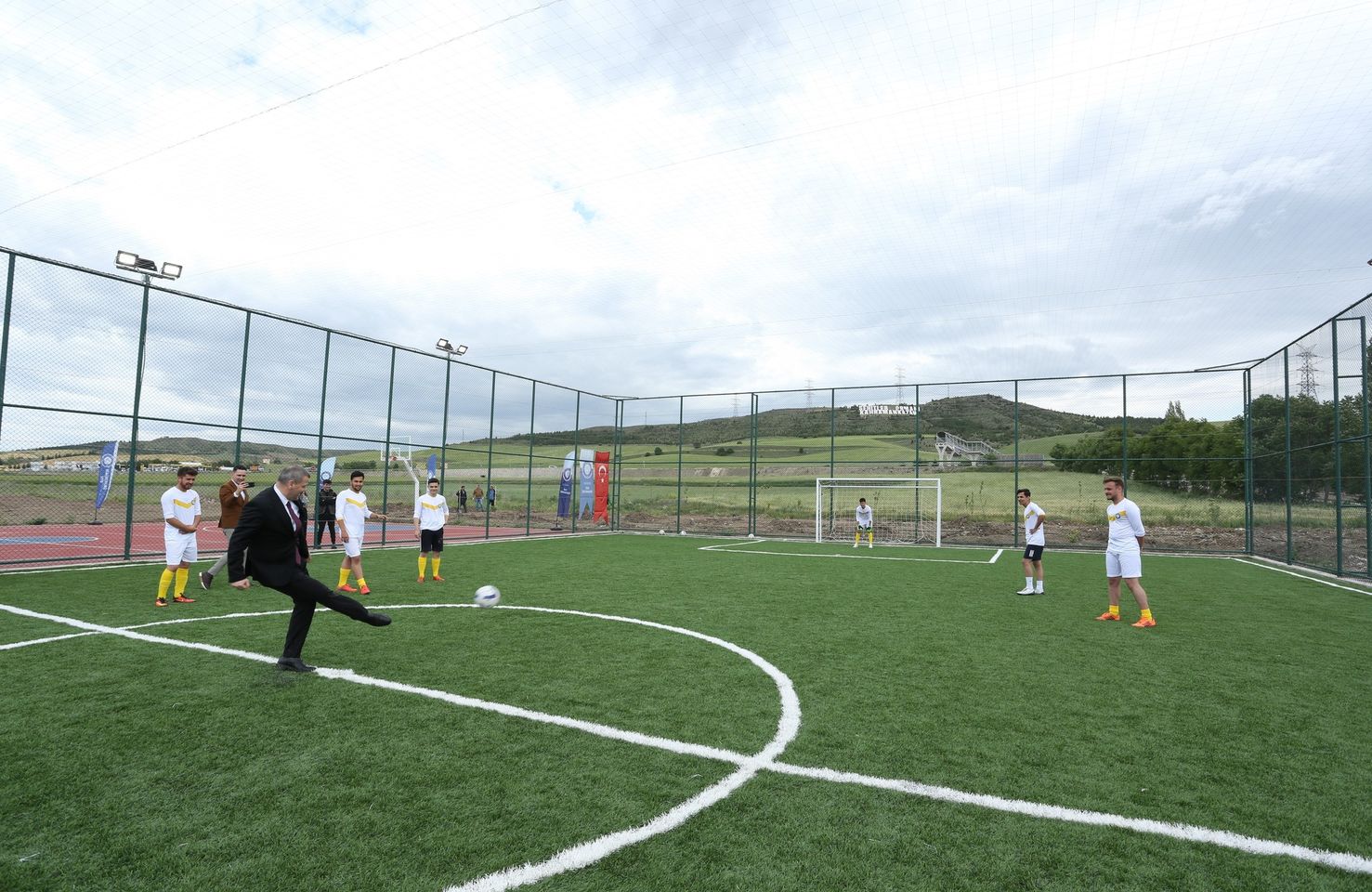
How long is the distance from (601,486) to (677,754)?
23185mm

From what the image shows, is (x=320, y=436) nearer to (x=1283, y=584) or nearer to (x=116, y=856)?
(x=116, y=856)

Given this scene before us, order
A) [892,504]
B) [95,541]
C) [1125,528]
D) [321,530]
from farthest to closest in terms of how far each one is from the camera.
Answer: [892,504] < [95,541] < [321,530] < [1125,528]

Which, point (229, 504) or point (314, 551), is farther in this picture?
point (314, 551)

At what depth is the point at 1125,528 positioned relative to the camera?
8867 millimetres

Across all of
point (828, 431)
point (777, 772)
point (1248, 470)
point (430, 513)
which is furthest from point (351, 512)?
point (1248, 470)

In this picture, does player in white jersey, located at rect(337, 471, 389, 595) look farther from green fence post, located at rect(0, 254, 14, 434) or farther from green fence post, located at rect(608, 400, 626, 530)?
green fence post, located at rect(608, 400, 626, 530)

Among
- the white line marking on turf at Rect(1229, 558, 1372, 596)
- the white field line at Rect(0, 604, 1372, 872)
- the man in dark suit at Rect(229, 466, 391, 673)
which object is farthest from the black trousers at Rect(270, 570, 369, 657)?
the white line marking on turf at Rect(1229, 558, 1372, 596)

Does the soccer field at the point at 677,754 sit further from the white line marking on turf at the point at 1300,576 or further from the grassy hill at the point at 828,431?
the grassy hill at the point at 828,431

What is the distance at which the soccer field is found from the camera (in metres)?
2.92

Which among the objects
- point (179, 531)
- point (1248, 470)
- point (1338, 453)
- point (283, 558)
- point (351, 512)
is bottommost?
point (179, 531)

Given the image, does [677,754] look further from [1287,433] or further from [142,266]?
[1287,433]

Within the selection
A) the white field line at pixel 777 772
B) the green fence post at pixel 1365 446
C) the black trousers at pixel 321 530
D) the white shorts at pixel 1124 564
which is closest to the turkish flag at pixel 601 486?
the black trousers at pixel 321 530

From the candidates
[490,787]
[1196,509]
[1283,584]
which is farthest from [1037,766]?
[1196,509]

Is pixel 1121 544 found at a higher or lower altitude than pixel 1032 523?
lower
